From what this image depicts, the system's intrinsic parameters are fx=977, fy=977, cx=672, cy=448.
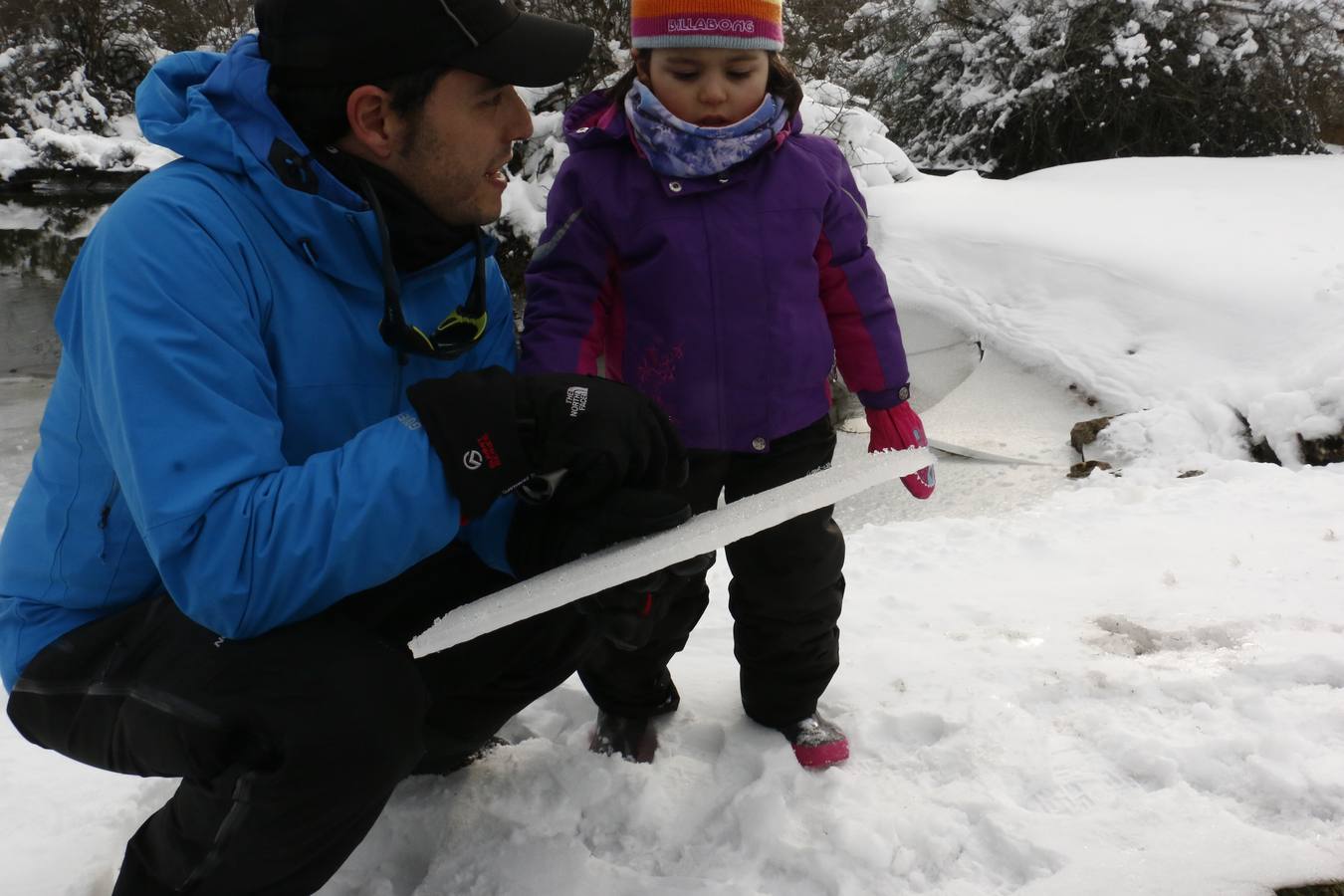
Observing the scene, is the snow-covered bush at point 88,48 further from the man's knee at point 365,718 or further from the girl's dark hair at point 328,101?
the man's knee at point 365,718

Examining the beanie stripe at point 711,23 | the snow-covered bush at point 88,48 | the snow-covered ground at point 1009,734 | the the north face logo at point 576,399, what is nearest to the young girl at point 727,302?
the beanie stripe at point 711,23

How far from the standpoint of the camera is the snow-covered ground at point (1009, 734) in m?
1.51

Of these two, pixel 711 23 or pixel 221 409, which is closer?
pixel 221 409

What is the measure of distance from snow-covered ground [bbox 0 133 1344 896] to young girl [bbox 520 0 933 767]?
0.17 meters

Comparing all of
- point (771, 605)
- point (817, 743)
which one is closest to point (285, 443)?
point (771, 605)

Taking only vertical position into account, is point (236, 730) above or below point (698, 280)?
below

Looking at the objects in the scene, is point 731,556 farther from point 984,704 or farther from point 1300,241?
point 1300,241

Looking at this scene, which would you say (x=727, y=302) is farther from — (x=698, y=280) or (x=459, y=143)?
(x=459, y=143)

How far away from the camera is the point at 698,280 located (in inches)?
70.1

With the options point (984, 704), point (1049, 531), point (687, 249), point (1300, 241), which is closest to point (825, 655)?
point (984, 704)

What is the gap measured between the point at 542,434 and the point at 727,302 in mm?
605

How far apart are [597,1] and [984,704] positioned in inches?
231

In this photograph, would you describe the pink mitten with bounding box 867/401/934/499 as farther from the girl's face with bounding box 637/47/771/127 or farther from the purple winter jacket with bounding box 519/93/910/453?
the girl's face with bounding box 637/47/771/127

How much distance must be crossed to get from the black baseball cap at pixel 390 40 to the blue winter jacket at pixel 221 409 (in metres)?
0.07
